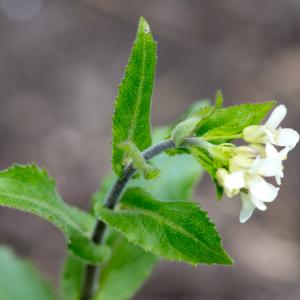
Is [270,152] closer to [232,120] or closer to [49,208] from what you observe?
[232,120]

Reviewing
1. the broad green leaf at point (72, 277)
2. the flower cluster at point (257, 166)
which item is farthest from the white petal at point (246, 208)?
the broad green leaf at point (72, 277)

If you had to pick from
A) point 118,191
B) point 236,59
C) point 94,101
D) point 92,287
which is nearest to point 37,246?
point 94,101

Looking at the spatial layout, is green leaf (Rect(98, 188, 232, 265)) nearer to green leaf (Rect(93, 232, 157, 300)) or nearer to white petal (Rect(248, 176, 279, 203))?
white petal (Rect(248, 176, 279, 203))

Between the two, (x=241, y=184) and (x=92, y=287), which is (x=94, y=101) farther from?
(x=241, y=184)

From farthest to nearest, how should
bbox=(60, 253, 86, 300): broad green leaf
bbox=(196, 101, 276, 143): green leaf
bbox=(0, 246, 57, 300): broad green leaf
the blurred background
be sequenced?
the blurred background < bbox=(0, 246, 57, 300): broad green leaf < bbox=(60, 253, 86, 300): broad green leaf < bbox=(196, 101, 276, 143): green leaf

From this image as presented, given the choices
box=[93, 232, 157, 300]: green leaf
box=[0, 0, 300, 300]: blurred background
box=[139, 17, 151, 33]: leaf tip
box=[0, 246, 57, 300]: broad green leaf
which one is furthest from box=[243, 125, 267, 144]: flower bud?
box=[0, 0, 300, 300]: blurred background

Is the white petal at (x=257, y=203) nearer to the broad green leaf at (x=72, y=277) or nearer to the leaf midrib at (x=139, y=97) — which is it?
the leaf midrib at (x=139, y=97)
